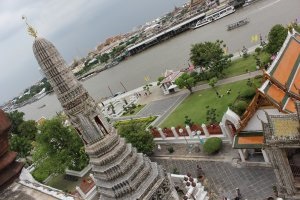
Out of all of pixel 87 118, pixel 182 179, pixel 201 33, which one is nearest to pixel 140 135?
pixel 182 179

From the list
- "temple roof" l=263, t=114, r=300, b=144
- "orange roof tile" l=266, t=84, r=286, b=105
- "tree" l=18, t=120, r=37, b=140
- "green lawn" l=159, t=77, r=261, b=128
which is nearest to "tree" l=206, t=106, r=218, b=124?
"green lawn" l=159, t=77, r=261, b=128

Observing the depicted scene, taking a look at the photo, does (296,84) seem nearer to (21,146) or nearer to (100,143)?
(100,143)

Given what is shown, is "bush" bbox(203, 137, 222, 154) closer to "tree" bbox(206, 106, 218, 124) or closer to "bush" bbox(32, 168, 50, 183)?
"tree" bbox(206, 106, 218, 124)

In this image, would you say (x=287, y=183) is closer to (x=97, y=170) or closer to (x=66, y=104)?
(x=97, y=170)

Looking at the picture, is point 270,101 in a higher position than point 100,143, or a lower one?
lower

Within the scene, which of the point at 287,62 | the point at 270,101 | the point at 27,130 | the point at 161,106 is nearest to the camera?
the point at 270,101

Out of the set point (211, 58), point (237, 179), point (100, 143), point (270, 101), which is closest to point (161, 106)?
point (211, 58)
